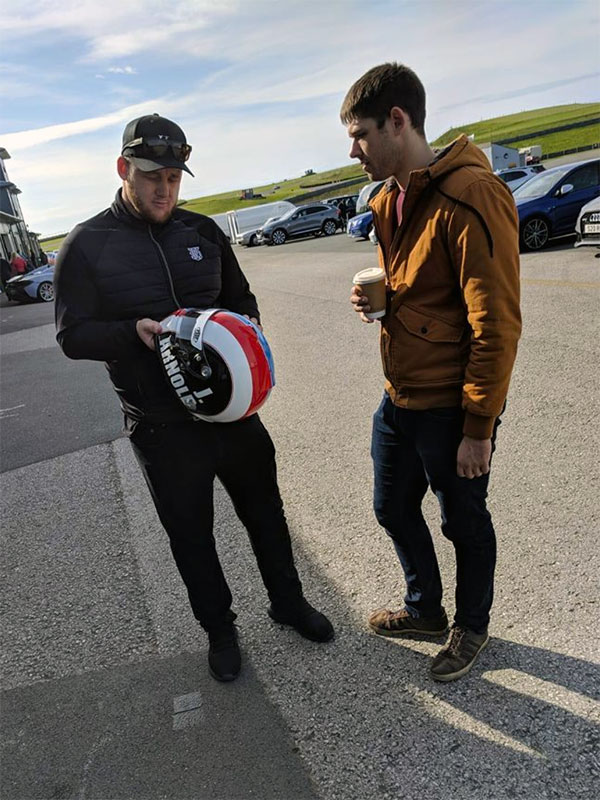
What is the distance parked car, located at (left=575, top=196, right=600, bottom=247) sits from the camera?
10742 millimetres

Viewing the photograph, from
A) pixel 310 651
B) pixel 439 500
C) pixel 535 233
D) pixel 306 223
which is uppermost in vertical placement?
pixel 306 223

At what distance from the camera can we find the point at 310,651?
8.95ft

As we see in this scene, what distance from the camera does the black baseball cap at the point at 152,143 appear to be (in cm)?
229

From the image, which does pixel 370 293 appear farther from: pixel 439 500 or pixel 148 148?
pixel 148 148

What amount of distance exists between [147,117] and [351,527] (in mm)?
2478

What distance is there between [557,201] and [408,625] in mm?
12305

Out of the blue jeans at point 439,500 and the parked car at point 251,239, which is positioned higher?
the parked car at point 251,239

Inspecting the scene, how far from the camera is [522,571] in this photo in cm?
303

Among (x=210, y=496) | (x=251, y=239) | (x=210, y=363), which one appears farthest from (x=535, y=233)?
(x=251, y=239)

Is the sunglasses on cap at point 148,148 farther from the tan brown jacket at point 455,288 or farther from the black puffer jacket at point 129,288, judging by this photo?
the tan brown jacket at point 455,288

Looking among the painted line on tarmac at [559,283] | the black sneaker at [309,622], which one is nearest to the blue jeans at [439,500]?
the black sneaker at [309,622]

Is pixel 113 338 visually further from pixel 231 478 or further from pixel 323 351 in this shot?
pixel 323 351

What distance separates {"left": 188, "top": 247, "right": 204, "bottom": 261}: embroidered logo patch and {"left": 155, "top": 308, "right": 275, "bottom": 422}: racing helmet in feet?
0.94

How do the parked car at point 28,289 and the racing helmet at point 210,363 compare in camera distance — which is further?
the parked car at point 28,289
